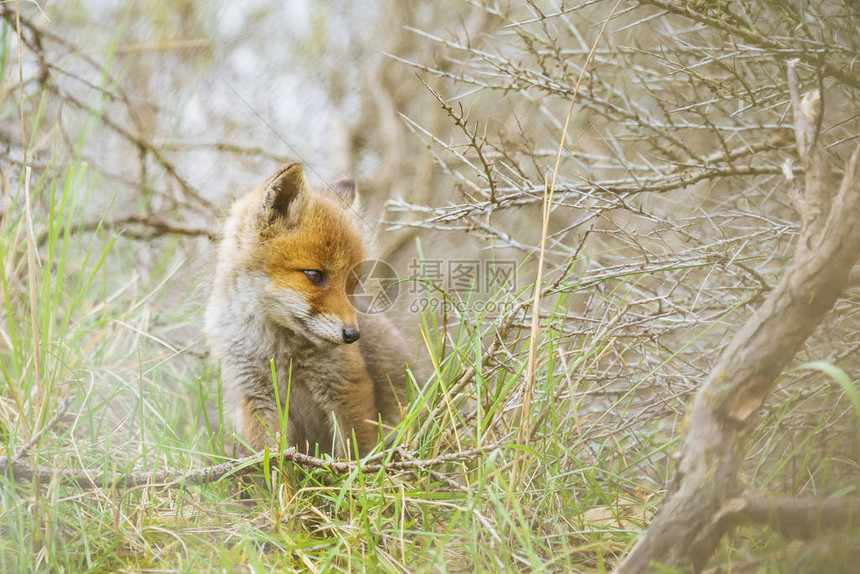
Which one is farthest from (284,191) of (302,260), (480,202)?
(480,202)

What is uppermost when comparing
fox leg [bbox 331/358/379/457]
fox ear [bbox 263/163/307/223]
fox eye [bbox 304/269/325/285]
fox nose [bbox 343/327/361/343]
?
fox ear [bbox 263/163/307/223]

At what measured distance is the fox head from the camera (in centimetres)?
282

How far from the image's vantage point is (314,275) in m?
2.89

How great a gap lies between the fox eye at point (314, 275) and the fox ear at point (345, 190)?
0.59 m

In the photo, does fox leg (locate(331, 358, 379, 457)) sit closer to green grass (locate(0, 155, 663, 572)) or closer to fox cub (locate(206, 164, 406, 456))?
fox cub (locate(206, 164, 406, 456))

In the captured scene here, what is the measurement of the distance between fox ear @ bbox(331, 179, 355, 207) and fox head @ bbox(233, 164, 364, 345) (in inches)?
14.6

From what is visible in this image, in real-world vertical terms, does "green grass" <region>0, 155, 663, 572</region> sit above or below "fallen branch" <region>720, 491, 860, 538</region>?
below

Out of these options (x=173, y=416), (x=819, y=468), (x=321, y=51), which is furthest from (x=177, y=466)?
(x=321, y=51)

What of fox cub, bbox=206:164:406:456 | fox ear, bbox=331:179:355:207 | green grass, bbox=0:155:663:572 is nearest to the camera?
green grass, bbox=0:155:663:572

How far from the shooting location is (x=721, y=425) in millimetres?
1459

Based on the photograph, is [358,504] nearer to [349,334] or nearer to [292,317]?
[349,334]

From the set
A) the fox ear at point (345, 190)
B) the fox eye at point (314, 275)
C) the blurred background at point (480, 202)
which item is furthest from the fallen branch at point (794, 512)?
the fox ear at point (345, 190)

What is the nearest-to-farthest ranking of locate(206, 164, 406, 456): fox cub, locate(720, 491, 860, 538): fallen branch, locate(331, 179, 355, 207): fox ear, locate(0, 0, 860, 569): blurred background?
1. locate(720, 491, 860, 538): fallen branch
2. locate(0, 0, 860, 569): blurred background
3. locate(206, 164, 406, 456): fox cub
4. locate(331, 179, 355, 207): fox ear

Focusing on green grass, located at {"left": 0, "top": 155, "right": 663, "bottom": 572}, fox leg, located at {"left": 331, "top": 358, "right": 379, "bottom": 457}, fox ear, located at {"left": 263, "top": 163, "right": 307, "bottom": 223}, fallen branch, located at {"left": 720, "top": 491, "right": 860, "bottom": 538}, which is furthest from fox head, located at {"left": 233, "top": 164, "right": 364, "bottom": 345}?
fallen branch, located at {"left": 720, "top": 491, "right": 860, "bottom": 538}
